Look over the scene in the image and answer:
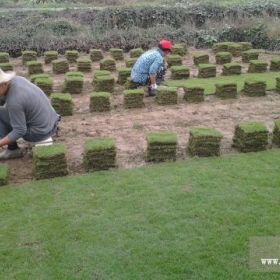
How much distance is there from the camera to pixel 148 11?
21000mm

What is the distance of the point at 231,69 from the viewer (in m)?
13.6

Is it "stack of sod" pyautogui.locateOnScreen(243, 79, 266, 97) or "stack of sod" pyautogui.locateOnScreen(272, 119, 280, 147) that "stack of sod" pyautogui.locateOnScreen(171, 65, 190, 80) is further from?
"stack of sod" pyautogui.locateOnScreen(272, 119, 280, 147)

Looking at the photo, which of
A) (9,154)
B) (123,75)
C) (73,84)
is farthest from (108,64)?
(9,154)

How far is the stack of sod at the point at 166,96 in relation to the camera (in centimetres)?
1084

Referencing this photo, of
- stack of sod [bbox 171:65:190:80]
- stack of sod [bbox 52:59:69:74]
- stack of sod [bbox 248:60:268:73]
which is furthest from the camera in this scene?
stack of sod [bbox 52:59:69:74]

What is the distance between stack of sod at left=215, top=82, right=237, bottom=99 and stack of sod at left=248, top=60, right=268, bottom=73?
2.73 meters

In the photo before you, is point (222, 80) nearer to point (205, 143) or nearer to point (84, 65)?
point (84, 65)

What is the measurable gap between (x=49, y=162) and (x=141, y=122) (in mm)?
3036

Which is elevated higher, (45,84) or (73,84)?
(45,84)

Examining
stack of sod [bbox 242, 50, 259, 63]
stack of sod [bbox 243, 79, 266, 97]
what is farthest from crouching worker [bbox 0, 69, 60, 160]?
stack of sod [bbox 242, 50, 259, 63]

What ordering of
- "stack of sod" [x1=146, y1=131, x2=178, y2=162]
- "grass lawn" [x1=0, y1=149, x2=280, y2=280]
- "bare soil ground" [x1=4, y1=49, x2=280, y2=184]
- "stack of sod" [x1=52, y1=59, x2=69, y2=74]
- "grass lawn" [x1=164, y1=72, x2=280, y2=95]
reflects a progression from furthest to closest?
"stack of sod" [x1=52, y1=59, x2=69, y2=74] < "grass lawn" [x1=164, y1=72, x2=280, y2=95] < "bare soil ground" [x1=4, y1=49, x2=280, y2=184] < "stack of sod" [x1=146, y1=131, x2=178, y2=162] < "grass lawn" [x1=0, y1=149, x2=280, y2=280]

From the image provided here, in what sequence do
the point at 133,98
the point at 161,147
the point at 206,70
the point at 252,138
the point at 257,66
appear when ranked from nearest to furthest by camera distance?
the point at 161,147 → the point at 252,138 → the point at 133,98 → the point at 206,70 → the point at 257,66

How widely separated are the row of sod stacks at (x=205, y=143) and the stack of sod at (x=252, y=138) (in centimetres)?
44

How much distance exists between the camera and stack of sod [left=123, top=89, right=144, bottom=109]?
A: 35.0ft
